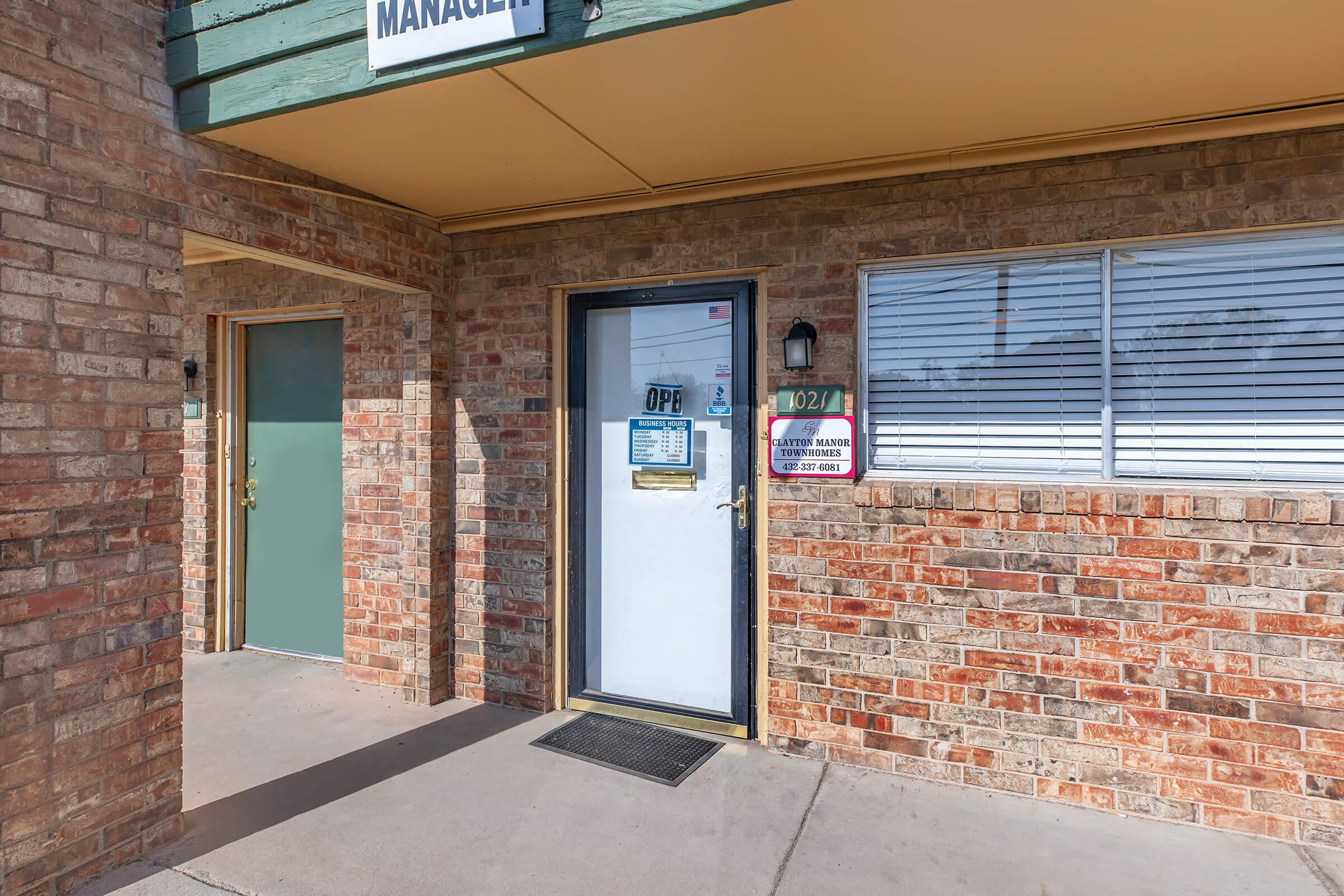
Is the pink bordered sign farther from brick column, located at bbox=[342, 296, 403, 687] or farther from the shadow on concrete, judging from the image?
brick column, located at bbox=[342, 296, 403, 687]

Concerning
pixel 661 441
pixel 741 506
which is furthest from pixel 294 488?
pixel 741 506

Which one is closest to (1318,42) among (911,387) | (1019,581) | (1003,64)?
(1003,64)

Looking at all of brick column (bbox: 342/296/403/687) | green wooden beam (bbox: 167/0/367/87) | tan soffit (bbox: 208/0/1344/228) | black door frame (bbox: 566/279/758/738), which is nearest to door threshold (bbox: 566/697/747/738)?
black door frame (bbox: 566/279/758/738)

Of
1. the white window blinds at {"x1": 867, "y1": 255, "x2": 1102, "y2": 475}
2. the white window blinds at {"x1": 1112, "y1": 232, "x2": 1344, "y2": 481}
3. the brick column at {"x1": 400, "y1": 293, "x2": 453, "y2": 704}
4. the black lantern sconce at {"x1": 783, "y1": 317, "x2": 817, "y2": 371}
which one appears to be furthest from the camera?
the brick column at {"x1": 400, "y1": 293, "x2": 453, "y2": 704}

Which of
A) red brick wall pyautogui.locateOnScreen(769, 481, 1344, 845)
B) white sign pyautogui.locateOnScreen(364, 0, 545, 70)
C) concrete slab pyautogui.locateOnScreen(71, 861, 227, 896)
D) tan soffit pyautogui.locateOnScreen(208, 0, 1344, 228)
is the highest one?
white sign pyautogui.locateOnScreen(364, 0, 545, 70)

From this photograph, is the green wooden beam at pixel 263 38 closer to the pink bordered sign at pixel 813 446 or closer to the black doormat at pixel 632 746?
the pink bordered sign at pixel 813 446

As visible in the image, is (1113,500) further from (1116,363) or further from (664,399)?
(664,399)

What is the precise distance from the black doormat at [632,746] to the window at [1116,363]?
1641 millimetres

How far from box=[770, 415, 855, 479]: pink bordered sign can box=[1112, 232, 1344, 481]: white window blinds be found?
44.0 inches

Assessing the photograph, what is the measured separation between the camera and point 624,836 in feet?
9.29

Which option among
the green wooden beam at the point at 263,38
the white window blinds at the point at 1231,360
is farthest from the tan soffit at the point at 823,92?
the white window blinds at the point at 1231,360

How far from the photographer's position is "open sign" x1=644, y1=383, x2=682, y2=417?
386 cm

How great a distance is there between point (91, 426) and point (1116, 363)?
3.97 m

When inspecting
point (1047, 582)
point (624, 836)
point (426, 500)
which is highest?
point (426, 500)
